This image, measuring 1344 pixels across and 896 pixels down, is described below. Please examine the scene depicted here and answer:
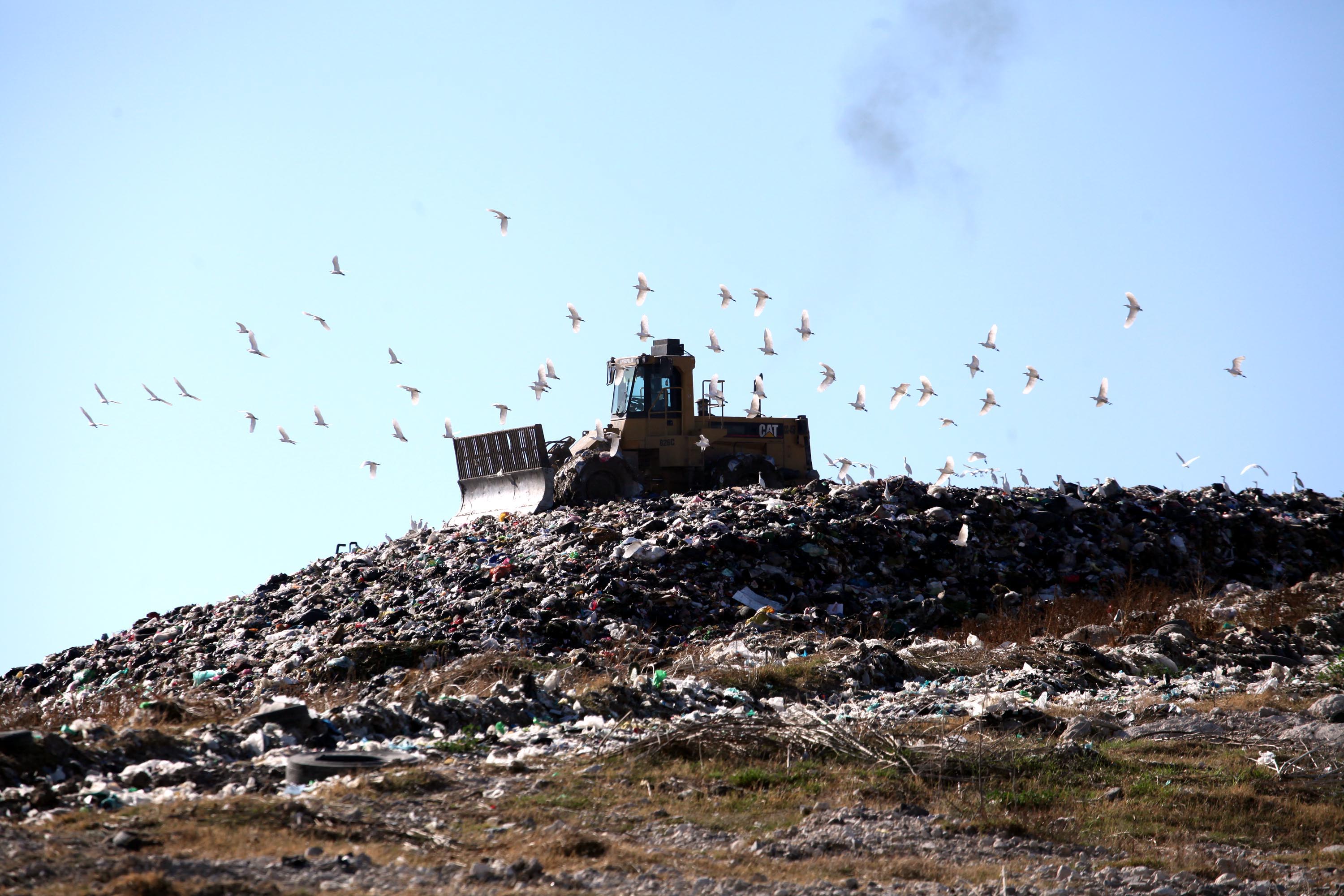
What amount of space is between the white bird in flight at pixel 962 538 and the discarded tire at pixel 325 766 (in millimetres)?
8466

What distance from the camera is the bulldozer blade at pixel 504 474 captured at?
15.1 meters

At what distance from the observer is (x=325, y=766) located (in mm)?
5230

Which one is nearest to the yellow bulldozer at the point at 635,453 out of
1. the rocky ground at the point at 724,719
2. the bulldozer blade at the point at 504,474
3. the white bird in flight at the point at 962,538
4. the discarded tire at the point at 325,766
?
the bulldozer blade at the point at 504,474

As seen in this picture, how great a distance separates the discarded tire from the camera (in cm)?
522

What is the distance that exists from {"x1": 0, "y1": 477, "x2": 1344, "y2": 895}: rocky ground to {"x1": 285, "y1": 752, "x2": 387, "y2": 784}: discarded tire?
0.07 feet

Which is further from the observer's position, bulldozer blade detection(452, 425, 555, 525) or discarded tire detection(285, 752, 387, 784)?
bulldozer blade detection(452, 425, 555, 525)

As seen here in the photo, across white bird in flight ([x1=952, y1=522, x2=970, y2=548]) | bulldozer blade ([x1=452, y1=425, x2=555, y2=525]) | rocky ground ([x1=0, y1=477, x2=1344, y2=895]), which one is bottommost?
rocky ground ([x1=0, y1=477, x2=1344, y2=895])

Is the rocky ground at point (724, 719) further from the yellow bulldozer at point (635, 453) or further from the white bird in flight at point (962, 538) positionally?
the yellow bulldozer at point (635, 453)

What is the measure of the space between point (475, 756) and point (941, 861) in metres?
2.30

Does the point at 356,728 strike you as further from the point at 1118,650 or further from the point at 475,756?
the point at 1118,650

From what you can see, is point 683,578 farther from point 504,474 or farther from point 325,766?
point 325,766

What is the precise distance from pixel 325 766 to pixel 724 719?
2.05m

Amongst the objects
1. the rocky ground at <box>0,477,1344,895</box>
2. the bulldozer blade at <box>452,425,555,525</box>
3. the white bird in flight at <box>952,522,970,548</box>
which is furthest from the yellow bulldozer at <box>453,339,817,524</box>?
the white bird in flight at <box>952,522,970,548</box>

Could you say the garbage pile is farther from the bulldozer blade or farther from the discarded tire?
the discarded tire
